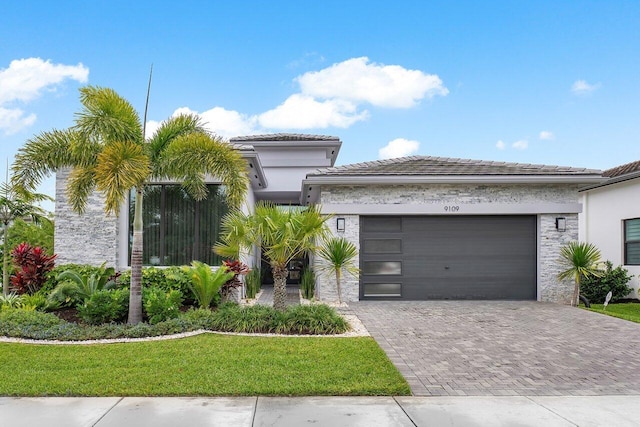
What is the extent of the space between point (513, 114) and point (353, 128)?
7238 millimetres

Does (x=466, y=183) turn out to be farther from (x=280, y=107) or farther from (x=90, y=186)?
(x=280, y=107)

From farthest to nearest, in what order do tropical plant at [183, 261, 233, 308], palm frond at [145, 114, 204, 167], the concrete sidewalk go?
tropical plant at [183, 261, 233, 308], palm frond at [145, 114, 204, 167], the concrete sidewalk

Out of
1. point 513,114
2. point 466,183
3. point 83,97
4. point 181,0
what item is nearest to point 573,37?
point 513,114

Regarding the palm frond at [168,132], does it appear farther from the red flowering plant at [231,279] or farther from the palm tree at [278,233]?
the red flowering plant at [231,279]

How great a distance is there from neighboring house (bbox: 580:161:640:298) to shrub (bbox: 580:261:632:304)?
52 cm

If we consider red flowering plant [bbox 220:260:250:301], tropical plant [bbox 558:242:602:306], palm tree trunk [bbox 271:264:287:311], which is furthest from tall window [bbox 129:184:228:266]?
tropical plant [bbox 558:242:602:306]

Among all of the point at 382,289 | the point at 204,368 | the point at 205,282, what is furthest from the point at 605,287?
the point at 204,368

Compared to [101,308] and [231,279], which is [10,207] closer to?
[101,308]

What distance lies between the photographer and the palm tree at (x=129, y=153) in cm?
778

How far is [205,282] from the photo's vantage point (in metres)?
9.01

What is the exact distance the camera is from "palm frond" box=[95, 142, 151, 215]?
23.5 ft

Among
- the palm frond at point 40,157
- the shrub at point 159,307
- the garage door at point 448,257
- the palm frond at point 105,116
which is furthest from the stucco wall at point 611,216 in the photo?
the palm frond at point 40,157

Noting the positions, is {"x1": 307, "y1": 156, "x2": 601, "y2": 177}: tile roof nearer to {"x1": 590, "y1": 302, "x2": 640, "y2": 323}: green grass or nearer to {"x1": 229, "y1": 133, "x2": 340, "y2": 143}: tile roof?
{"x1": 590, "y1": 302, "x2": 640, "y2": 323}: green grass

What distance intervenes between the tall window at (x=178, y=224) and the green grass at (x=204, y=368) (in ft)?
14.1
